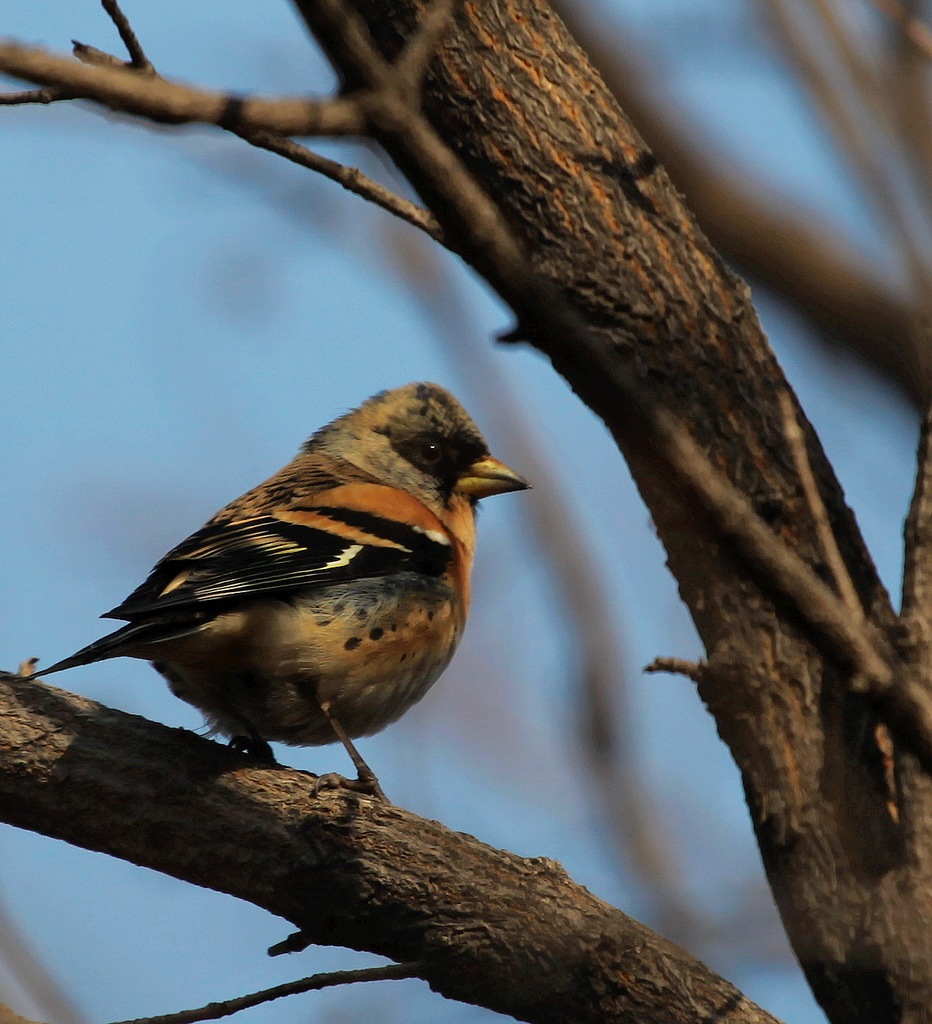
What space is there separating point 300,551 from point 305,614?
0.28 m

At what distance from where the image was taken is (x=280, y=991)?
11.4 feet

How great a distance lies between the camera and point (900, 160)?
9.04 ft

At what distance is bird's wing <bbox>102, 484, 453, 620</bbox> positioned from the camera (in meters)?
4.56

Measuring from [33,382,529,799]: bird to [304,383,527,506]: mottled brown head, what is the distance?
342 mm

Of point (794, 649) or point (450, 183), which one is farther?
point (794, 649)

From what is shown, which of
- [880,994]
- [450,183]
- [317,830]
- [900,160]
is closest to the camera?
[450,183]

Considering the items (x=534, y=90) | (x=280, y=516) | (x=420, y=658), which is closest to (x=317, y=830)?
(x=420, y=658)

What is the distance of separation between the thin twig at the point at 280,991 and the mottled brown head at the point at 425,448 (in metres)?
2.74

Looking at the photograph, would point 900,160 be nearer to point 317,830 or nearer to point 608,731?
point 608,731

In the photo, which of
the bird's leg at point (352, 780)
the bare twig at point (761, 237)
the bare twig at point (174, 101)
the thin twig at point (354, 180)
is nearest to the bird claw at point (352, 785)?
the bird's leg at point (352, 780)

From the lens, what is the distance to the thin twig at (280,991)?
337cm

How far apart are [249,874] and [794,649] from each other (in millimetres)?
1655

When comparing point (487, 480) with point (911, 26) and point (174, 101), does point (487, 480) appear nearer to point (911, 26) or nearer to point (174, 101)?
point (911, 26)

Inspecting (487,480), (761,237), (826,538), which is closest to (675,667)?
(826,538)
